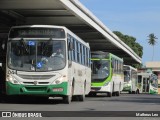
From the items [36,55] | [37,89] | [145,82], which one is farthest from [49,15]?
[145,82]

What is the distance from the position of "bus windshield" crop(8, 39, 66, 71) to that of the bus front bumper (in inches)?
26.5

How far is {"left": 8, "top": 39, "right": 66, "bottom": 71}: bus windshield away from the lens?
22.1 meters

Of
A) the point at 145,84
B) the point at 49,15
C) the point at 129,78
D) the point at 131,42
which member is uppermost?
the point at 131,42

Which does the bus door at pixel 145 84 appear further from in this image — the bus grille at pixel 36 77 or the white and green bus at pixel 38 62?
the bus grille at pixel 36 77

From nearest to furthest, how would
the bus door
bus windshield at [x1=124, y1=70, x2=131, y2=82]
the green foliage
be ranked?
bus windshield at [x1=124, y1=70, x2=131, y2=82], the bus door, the green foliage

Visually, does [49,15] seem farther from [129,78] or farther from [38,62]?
[129,78]

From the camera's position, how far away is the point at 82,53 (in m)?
27.4

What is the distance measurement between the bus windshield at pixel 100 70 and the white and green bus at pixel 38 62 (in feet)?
45.3

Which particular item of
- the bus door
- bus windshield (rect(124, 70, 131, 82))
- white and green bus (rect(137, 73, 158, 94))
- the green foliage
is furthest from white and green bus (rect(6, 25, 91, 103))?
the green foliage

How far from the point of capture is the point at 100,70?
36844 mm

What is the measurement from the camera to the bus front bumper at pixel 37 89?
2188 cm

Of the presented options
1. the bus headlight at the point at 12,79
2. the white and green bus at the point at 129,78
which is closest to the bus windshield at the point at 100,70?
the bus headlight at the point at 12,79

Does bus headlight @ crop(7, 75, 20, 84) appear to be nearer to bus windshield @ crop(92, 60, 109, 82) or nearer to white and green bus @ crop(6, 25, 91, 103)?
white and green bus @ crop(6, 25, 91, 103)

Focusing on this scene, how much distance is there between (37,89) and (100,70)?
49.6ft
